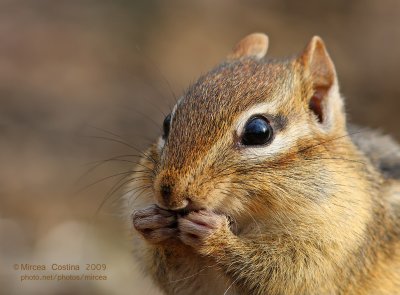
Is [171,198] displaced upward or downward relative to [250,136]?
downward

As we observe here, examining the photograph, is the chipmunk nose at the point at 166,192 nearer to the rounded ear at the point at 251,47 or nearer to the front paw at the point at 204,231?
the front paw at the point at 204,231

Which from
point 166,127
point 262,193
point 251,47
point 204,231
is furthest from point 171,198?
point 251,47

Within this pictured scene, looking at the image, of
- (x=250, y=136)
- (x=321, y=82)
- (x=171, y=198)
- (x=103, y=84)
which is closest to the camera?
(x=171, y=198)

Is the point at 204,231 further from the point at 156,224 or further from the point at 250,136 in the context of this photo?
the point at 250,136

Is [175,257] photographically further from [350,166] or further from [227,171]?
[350,166]

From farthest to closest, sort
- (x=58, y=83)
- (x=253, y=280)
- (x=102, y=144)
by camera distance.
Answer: (x=58, y=83) < (x=102, y=144) < (x=253, y=280)

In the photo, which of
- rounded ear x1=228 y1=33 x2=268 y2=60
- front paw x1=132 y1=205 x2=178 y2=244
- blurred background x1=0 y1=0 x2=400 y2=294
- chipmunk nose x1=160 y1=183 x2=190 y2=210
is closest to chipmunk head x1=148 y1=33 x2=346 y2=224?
chipmunk nose x1=160 y1=183 x2=190 y2=210

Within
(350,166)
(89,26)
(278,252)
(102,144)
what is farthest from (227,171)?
(89,26)
